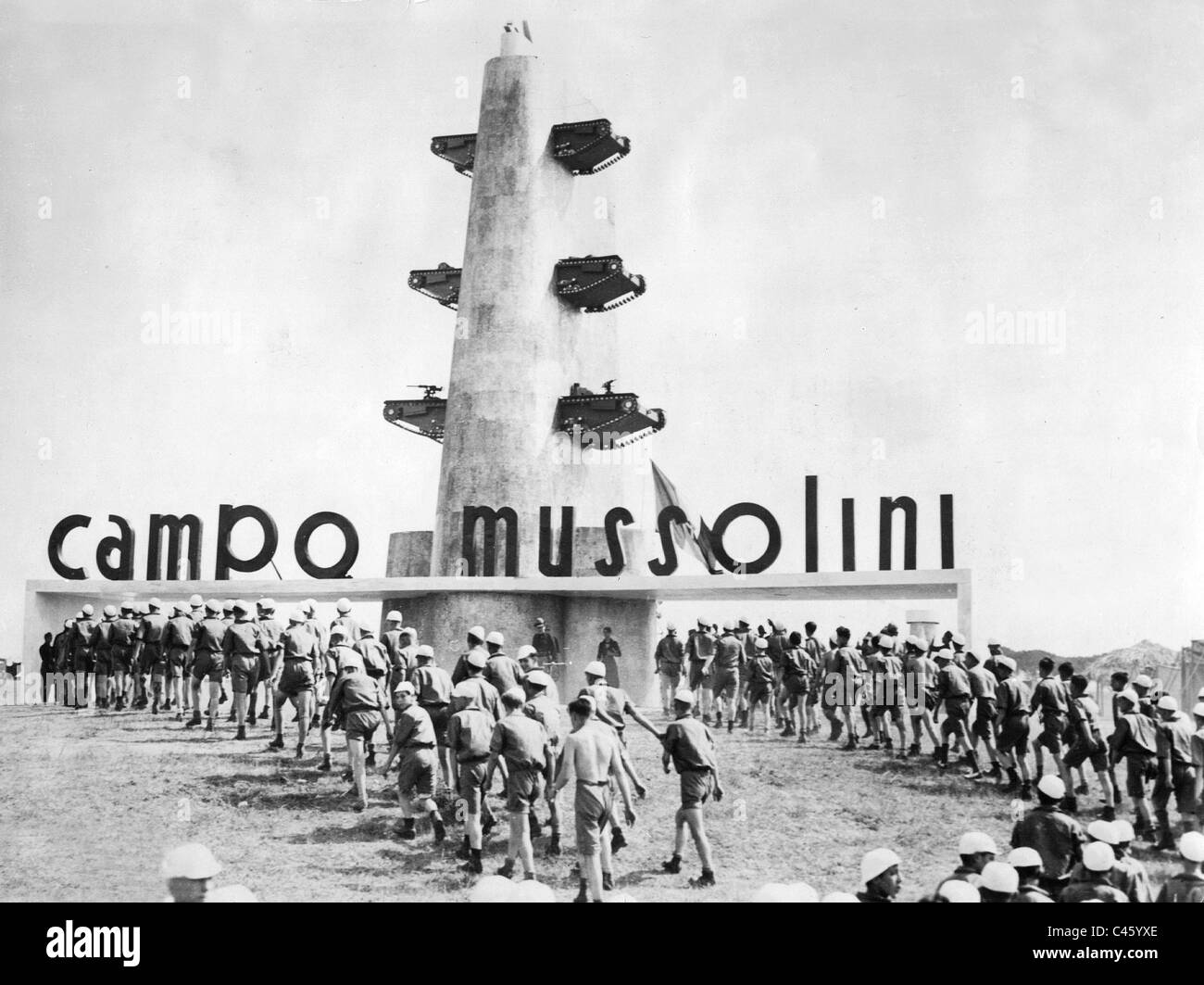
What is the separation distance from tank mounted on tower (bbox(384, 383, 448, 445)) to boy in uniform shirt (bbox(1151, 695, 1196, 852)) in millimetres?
18641

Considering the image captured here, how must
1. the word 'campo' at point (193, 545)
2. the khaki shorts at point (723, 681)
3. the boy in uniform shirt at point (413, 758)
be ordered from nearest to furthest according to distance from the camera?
1. the boy in uniform shirt at point (413, 758)
2. the khaki shorts at point (723, 681)
3. the word 'campo' at point (193, 545)

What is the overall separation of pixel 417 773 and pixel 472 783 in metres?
1.08

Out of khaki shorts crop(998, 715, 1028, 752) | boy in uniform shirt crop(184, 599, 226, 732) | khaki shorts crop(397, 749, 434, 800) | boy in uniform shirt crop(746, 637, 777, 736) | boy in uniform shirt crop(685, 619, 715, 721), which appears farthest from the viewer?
boy in uniform shirt crop(685, 619, 715, 721)

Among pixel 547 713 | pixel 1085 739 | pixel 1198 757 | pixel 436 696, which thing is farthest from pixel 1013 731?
pixel 436 696

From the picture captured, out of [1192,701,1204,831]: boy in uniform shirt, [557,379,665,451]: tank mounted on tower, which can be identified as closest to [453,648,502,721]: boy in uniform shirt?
[1192,701,1204,831]: boy in uniform shirt

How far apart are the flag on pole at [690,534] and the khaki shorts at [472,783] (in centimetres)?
1087

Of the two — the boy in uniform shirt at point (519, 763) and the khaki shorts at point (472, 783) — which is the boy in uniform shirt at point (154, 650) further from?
the boy in uniform shirt at point (519, 763)

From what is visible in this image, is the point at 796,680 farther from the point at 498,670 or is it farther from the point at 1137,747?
the point at 498,670

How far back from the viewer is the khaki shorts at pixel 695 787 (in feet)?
42.3

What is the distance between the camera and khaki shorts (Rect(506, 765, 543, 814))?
12.5 metres

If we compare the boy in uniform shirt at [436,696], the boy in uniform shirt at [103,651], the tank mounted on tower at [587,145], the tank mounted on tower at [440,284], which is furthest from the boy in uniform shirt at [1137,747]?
the tank mounted on tower at [440,284]

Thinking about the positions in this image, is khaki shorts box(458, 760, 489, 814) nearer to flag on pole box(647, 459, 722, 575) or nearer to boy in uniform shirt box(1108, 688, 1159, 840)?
boy in uniform shirt box(1108, 688, 1159, 840)
